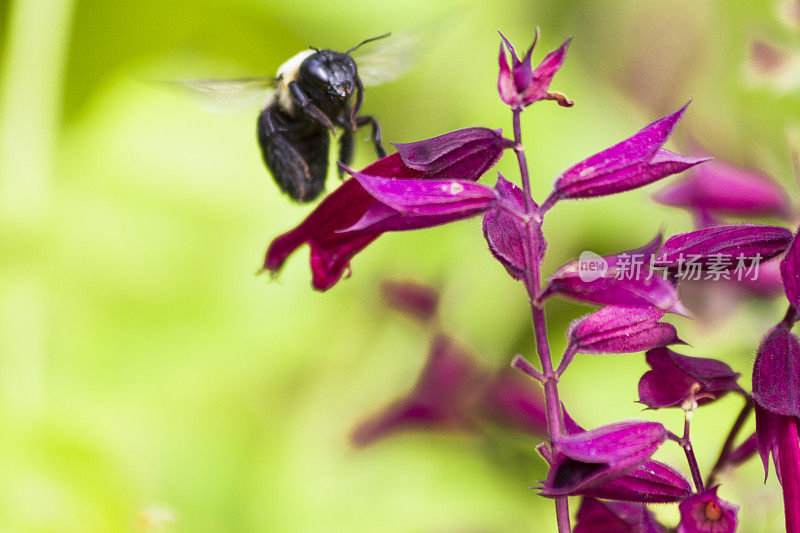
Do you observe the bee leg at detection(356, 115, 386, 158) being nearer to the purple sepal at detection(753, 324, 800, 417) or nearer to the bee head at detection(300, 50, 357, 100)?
the bee head at detection(300, 50, 357, 100)

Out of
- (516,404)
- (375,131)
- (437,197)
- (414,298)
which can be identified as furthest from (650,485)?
(414,298)

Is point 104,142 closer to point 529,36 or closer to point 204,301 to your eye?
point 204,301

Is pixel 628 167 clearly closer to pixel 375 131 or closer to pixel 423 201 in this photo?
pixel 423 201

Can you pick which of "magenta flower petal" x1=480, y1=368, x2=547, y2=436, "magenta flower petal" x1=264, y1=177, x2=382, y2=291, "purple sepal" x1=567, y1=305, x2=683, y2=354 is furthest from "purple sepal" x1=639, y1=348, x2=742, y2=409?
"magenta flower petal" x1=480, y1=368, x2=547, y2=436

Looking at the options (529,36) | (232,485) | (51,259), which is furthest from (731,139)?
(51,259)

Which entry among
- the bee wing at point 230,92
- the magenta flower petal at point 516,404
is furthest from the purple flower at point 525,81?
the magenta flower petal at point 516,404

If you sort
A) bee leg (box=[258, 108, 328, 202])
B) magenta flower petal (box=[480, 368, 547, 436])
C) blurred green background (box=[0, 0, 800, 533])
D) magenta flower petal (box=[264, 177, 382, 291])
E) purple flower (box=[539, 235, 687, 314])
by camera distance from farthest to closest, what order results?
blurred green background (box=[0, 0, 800, 533]) → magenta flower petal (box=[480, 368, 547, 436]) → bee leg (box=[258, 108, 328, 202]) → magenta flower petal (box=[264, 177, 382, 291]) → purple flower (box=[539, 235, 687, 314])

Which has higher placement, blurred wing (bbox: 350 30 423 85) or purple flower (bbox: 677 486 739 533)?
blurred wing (bbox: 350 30 423 85)
